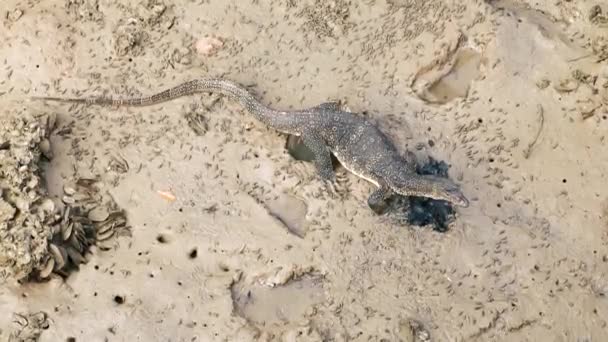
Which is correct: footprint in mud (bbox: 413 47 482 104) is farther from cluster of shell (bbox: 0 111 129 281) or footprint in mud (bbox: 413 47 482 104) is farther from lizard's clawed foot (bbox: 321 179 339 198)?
cluster of shell (bbox: 0 111 129 281)

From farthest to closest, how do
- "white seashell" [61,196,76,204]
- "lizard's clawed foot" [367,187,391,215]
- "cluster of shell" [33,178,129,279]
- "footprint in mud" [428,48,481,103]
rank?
1. "footprint in mud" [428,48,481,103]
2. "lizard's clawed foot" [367,187,391,215]
3. "white seashell" [61,196,76,204]
4. "cluster of shell" [33,178,129,279]

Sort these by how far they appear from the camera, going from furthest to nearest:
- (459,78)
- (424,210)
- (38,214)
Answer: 1. (459,78)
2. (424,210)
3. (38,214)

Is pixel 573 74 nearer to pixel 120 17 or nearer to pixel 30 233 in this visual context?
pixel 120 17

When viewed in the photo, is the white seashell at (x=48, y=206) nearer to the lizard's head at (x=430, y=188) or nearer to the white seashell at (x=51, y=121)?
the white seashell at (x=51, y=121)

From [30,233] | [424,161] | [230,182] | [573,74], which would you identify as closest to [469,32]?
[573,74]

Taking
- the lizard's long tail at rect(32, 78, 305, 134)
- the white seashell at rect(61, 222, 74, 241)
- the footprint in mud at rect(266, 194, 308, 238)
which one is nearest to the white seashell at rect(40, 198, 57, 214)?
the white seashell at rect(61, 222, 74, 241)

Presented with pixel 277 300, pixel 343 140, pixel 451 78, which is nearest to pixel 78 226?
pixel 277 300

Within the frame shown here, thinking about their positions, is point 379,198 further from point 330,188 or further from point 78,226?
point 78,226

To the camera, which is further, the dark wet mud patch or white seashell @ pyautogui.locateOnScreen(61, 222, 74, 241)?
the dark wet mud patch
